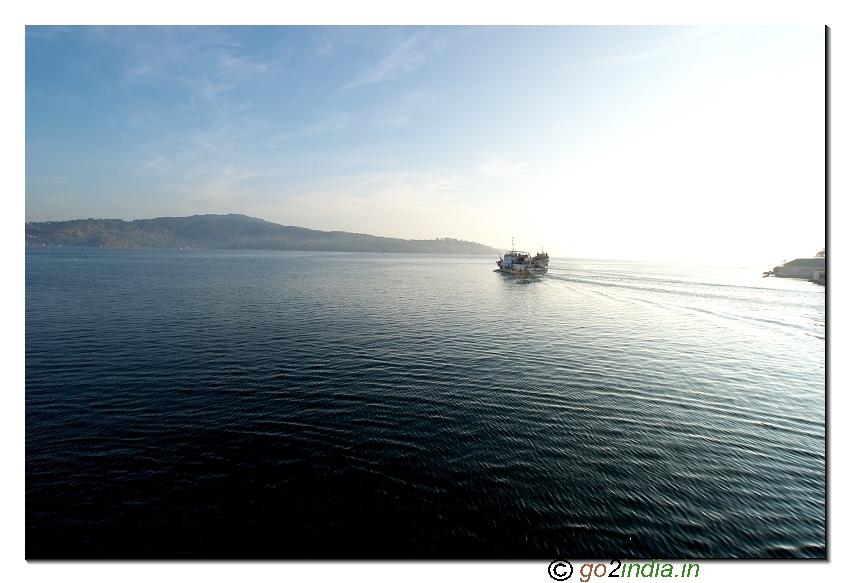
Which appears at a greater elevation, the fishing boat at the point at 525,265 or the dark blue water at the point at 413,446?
the fishing boat at the point at 525,265

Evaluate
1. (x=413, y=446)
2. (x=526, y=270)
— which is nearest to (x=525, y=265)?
(x=526, y=270)

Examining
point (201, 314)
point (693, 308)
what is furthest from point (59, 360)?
point (693, 308)

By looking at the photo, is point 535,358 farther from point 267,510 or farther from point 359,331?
point 267,510

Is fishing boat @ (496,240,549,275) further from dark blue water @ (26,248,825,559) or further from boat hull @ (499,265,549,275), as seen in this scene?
dark blue water @ (26,248,825,559)

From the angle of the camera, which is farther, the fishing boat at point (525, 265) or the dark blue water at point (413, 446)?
the fishing boat at point (525, 265)

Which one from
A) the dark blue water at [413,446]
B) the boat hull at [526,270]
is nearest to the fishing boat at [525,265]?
the boat hull at [526,270]

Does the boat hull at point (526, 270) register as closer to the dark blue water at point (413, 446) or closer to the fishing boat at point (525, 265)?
the fishing boat at point (525, 265)

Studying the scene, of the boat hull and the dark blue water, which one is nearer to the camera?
the dark blue water

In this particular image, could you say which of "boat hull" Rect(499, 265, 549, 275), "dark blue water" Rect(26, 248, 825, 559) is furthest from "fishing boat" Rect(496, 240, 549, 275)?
"dark blue water" Rect(26, 248, 825, 559)
